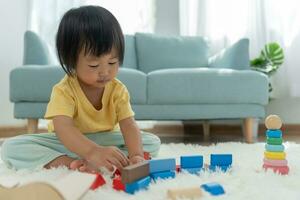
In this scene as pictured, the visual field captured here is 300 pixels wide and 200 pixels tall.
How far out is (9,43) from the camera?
105 inches

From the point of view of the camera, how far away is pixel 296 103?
2.59 meters

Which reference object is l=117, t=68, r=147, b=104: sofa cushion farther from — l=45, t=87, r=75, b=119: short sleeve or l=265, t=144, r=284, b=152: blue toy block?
l=265, t=144, r=284, b=152: blue toy block

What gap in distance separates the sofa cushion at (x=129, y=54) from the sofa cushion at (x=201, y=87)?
551 mm

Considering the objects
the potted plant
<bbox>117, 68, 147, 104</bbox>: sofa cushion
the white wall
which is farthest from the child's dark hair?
the white wall

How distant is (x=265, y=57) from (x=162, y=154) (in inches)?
52.4

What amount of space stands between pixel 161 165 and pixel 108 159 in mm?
129

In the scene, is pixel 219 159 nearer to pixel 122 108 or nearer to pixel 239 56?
pixel 122 108

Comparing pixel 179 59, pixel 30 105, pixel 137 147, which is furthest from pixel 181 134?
pixel 137 147

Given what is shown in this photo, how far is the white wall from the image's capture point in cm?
263

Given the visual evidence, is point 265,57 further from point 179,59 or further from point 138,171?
point 138,171

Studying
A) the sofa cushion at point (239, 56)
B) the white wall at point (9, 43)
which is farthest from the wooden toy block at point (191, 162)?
the white wall at point (9, 43)

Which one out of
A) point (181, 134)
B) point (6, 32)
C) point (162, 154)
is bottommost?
point (181, 134)

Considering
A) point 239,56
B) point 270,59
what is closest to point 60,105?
point 239,56

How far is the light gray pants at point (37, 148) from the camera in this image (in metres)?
1.09
